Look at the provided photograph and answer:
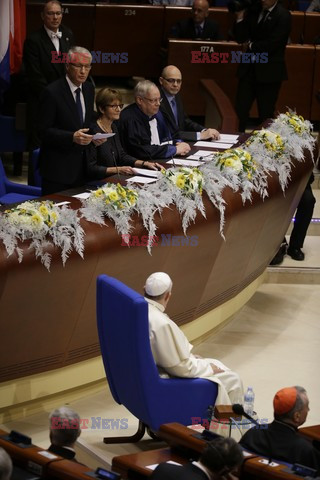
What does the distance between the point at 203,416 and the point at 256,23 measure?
5.43m

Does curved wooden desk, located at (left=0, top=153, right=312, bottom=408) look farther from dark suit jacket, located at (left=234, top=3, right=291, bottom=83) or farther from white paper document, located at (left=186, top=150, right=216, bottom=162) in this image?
dark suit jacket, located at (left=234, top=3, right=291, bottom=83)

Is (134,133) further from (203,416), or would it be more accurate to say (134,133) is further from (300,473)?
(300,473)

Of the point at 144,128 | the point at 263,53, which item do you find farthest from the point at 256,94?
the point at 144,128

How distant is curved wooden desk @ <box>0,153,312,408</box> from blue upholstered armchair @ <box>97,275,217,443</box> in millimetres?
370

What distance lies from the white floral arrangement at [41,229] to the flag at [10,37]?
4.33 meters

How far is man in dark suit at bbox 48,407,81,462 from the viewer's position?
14.7 feet

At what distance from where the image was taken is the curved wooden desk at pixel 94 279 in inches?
224

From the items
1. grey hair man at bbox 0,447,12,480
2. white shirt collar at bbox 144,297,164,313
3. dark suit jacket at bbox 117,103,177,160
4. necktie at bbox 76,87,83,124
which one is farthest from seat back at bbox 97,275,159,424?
dark suit jacket at bbox 117,103,177,160

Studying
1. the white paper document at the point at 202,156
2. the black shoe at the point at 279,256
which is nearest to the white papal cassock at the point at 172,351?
the white paper document at the point at 202,156

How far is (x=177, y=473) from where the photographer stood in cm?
408

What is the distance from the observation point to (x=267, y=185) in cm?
753

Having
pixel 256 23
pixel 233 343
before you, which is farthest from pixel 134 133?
pixel 256 23
